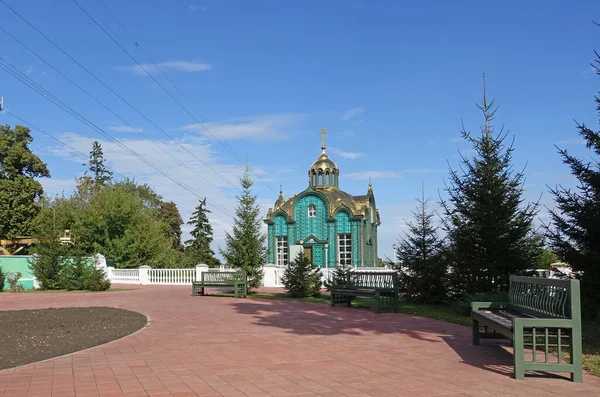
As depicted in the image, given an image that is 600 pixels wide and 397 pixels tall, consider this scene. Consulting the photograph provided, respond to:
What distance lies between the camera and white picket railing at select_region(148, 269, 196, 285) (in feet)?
96.4

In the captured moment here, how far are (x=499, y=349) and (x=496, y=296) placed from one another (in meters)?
3.63

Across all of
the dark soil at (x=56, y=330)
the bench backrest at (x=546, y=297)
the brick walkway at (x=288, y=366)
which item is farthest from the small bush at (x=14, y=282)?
the bench backrest at (x=546, y=297)

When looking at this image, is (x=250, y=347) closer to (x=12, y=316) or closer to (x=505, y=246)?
(x=12, y=316)

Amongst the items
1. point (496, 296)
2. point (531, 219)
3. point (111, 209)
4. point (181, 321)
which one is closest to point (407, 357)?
point (496, 296)

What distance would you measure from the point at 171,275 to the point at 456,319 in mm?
20993

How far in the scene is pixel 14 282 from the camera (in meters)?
27.4

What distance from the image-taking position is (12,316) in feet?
44.2

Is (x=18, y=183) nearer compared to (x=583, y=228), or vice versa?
(x=583, y=228)

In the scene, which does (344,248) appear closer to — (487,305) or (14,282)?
Result: (14,282)

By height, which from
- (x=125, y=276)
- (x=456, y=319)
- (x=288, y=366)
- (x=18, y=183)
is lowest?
(x=125, y=276)

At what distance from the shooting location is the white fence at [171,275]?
2758cm

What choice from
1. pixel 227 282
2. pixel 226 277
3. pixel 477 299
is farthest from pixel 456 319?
pixel 226 277

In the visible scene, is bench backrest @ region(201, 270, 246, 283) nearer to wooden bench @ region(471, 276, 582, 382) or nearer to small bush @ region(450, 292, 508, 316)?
small bush @ region(450, 292, 508, 316)

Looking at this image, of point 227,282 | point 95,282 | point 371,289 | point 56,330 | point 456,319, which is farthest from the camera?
point 95,282
